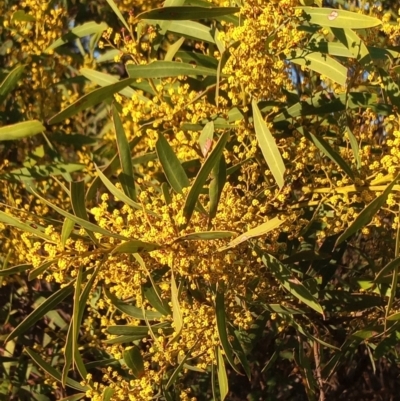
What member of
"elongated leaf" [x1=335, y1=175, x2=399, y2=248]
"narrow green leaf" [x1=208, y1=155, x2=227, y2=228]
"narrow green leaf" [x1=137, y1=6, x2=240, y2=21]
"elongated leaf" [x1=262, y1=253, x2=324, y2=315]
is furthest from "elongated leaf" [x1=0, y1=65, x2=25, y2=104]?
"elongated leaf" [x1=335, y1=175, x2=399, y2=248]

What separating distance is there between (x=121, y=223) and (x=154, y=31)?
0.58 metres

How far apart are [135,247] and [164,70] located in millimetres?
539

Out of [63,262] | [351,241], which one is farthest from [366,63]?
[351,241]

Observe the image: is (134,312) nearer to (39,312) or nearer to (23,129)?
(39,312)

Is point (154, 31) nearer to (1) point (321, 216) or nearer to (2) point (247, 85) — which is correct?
(2) point (247, 85)

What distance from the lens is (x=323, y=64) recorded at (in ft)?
4.71

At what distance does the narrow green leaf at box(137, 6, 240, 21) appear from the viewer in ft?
4.23

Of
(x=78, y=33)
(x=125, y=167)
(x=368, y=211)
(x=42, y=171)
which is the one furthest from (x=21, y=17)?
(x=368, y=211)

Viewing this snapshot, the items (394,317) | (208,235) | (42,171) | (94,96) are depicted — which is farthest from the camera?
(42,171)

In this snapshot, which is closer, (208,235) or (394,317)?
(208,235)

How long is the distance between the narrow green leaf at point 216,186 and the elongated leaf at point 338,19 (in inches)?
13.8

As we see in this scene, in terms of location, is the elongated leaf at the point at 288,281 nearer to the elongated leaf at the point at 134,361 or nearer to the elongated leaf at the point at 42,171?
the elongated leaf at the point at 134,361

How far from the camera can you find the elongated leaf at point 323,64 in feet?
4.59

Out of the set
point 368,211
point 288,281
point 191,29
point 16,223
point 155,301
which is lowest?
point 155,301
